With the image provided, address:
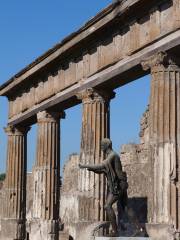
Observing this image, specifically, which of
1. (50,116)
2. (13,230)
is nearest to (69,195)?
(13,230)

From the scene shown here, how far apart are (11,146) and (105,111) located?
7.78m

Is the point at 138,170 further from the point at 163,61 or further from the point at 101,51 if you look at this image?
the point at 163,61

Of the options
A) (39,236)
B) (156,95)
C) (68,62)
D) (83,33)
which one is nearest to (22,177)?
(39,236)

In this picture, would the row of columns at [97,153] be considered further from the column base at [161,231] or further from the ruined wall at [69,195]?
the ruined wall at [69,195]

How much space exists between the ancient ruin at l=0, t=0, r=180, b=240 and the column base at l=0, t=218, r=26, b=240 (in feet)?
0.13

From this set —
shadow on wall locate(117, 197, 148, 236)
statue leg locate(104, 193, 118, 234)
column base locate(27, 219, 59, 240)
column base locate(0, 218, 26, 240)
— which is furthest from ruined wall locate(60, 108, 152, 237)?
statue leg locate(104, 193, 118, 234)

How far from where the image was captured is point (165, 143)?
14.8 metres

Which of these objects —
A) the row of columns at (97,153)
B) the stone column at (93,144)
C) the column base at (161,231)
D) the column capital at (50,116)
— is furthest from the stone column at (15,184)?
the column base at (161,231)

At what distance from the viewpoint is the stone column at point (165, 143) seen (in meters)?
14.3

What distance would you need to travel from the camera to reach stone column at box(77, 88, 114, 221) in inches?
709

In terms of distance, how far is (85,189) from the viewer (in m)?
18.3

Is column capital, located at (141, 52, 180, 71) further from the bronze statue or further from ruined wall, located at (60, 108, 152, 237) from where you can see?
ruined wall, located at (60, 108, 152, 237)

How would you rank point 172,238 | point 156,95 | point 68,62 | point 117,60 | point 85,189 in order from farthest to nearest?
point 68,62 → point 85,189 → point 117,60 → point 156,95 → point 172,238

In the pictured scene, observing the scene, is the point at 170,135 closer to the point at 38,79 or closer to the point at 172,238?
the point at 172,238
